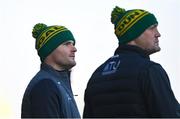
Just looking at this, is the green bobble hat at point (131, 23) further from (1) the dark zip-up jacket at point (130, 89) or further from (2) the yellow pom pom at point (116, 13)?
(1) the dark zip-up jacket at point (130, 89)

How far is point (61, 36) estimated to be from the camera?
17.1ft

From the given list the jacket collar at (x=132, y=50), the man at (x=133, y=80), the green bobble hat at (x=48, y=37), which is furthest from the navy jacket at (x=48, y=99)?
the jacket collar at (x=132, y=50)

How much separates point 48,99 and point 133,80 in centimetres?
110

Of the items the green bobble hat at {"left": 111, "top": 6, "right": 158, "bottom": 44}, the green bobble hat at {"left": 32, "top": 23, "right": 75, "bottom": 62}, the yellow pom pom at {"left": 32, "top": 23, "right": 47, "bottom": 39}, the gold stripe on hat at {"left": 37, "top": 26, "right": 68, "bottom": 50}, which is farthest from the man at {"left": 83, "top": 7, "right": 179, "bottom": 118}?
the yellow pom pom at {"left": 32, "top": 23, "right": 47, "bottom": 39}

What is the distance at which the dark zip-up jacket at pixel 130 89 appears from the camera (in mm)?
3439

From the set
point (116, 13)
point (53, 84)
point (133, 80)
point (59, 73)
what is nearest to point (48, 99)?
point (53, 84)

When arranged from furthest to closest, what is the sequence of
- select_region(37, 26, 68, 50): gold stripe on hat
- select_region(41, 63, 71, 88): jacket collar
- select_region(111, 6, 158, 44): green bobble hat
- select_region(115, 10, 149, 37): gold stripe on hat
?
1. select_region(37, 26, 68, 50): gold stripe on hat
2. select_region(41, 63, 71, 88): jacket collar
3. select_region(115, 10, 149, 37): gold stripe on hat
4. select_region(111, 6, 158, 44): green bobble hat

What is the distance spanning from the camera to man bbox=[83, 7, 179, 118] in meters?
3.45

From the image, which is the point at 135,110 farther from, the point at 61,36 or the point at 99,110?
the point at 61,36

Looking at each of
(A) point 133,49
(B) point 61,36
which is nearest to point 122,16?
(A) point 133,49

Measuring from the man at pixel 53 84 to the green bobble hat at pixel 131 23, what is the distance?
0.76m

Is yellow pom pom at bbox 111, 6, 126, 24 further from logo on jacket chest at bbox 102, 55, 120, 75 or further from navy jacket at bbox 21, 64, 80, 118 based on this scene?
navy jacket at bbox 21, 64, 80, 118

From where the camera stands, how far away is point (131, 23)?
13.1 ft

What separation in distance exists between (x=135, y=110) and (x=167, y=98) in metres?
0.21
